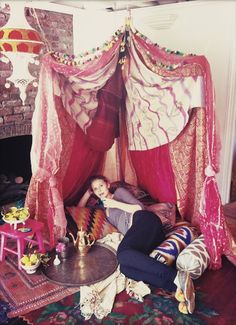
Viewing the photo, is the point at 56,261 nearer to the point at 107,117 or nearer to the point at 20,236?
the point at 20,236

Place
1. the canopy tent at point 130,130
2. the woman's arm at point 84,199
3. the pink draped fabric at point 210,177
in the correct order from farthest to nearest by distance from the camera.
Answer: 1. the woman's arm at point 84,199
2. the canopy tent at point 130,130
3. the pink draped fabric at point 210,177

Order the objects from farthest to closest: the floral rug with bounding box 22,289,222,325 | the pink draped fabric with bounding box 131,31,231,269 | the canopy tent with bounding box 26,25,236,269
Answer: the canopy tent with bounding box 26,25,236,269 → the pink draped fabric with bounding box 131,31,231,269 → the floral rug with bounding box 22,289,222,325

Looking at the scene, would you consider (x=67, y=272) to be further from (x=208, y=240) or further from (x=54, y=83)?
(x=54, y=83)

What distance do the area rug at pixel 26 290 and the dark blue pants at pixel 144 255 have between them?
0.46m

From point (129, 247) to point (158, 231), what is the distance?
14.5 inches

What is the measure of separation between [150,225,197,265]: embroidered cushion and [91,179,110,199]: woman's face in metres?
0.72

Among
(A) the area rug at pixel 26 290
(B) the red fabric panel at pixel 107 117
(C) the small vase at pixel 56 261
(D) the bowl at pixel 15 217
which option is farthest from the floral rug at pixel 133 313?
(B) the red fabric panel at pixel 107 117

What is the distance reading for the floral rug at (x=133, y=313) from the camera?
223 cm

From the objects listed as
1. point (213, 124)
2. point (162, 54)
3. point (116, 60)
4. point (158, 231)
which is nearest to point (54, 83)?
point (116, 60)

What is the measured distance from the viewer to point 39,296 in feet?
8.16

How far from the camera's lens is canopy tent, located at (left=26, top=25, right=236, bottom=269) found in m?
2.68

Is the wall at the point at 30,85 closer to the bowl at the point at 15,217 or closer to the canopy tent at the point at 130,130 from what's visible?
the canopy tent at the point at 130,130

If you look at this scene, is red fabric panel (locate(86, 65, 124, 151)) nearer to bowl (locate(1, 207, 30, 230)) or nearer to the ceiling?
bowl (locate(1, 207, 30, 230))

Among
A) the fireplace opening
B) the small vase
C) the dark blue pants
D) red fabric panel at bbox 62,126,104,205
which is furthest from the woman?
the fireplace opening
